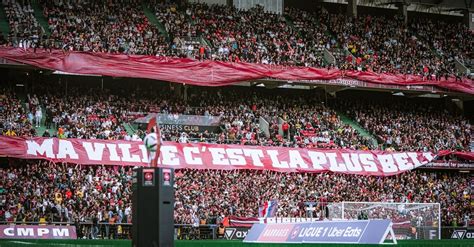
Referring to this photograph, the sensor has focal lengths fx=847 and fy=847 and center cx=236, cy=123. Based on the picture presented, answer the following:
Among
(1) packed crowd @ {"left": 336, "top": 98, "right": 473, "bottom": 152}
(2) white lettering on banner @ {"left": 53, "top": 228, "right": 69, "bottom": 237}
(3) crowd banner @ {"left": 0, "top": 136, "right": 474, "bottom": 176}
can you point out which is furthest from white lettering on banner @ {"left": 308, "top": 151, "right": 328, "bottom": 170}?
(2) white lettering on banner @ {"left": 53, "top": 228, "right": 69, "bottom": 237}

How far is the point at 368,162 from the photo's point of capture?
170ft

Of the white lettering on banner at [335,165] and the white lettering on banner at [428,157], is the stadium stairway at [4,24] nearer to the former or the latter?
the white lettering on banner at [335,165]

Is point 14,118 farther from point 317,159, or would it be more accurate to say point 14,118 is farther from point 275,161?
point 317,159

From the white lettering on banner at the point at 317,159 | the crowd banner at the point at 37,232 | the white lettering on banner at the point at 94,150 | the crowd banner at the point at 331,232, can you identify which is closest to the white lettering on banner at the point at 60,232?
the crowd banner at the point at 37,232

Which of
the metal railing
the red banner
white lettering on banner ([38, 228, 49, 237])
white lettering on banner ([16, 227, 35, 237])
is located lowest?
the metal railing

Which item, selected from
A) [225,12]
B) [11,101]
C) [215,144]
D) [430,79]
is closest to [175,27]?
[225,12]

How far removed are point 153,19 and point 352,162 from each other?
15.9 meters

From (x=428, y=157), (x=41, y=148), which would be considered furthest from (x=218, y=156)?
(x=428, y=157)

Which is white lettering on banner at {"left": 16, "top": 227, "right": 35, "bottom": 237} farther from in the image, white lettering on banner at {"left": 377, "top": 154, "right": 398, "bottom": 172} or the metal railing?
white lettering on banner at {"left": 377, "top": 154, "right": 398, "bottom": 172}

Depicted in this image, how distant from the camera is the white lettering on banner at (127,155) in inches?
1772

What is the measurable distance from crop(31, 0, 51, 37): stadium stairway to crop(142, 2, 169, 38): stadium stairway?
703cm

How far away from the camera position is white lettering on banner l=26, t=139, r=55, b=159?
42.3 metres

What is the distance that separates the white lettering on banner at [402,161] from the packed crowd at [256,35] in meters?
6.81

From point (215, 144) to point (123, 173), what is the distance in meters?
6.90
